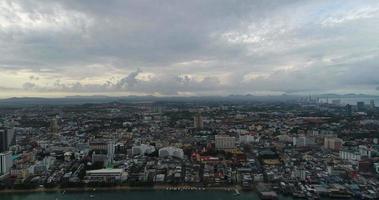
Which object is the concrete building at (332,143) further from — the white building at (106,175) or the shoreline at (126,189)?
the white building at (106,175)

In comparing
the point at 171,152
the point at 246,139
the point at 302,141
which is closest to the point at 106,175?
the point at 171,152

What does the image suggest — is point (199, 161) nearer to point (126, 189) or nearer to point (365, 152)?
point (126, 189)

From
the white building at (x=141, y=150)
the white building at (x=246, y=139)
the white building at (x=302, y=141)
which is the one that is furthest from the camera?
the white building at (x=246, y=139)

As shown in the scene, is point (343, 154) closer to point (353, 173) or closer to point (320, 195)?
point (353, 173)

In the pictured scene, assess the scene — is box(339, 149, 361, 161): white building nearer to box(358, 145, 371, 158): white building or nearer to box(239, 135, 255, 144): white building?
box(358, 145, 371, 158): white building

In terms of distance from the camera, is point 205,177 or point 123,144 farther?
point 123,144

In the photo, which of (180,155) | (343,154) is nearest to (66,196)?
(180,155)

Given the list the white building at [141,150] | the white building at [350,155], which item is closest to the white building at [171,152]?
the white building at [141,150]

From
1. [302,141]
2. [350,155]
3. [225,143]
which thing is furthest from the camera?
[302,141]

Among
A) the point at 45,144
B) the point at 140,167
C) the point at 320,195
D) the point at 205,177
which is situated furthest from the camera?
the point at 45,144

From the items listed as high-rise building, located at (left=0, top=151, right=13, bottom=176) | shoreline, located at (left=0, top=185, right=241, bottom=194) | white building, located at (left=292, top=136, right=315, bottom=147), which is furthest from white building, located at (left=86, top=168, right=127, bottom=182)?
white building, located at (left=292, top=136, right=315, bottom=147)

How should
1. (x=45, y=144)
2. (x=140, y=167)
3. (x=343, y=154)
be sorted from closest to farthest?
1. (x=140, y=167)
2. (x=343, y=154)
3. (x=45, y=144)
